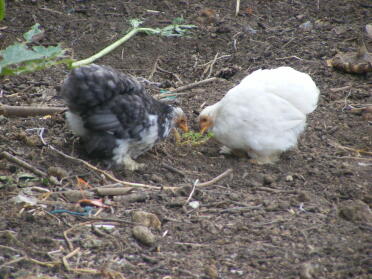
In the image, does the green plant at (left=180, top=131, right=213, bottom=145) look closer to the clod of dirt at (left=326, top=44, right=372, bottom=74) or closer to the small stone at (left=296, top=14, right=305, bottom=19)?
the clod of dirt at (left=326, top=44, right=372, bottom=74)

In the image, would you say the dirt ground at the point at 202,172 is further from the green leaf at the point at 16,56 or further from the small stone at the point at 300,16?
the green leaf at the point at 16,56

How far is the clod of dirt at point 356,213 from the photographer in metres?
3.65

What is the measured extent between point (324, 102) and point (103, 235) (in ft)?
10.4

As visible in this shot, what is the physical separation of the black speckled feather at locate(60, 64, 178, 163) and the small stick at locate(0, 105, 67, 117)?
0.68 m

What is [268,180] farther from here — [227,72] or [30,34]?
[227,72]

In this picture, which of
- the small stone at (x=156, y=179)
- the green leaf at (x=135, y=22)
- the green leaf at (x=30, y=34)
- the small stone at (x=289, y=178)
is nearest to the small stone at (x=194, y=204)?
the small stone at (x=156, y=179)

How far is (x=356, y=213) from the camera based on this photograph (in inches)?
145

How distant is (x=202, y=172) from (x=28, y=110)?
5.52 ft

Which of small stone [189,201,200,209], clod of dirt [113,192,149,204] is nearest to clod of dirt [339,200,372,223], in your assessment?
small stone [189,201,200,209]

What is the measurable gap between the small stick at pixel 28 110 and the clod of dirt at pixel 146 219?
1.84m

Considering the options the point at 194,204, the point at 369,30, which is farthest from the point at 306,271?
the point at 369,30

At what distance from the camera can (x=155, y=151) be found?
494 cm

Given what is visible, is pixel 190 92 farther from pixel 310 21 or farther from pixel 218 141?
pixel 310 21

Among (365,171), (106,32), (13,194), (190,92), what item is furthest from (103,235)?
(106,32)
